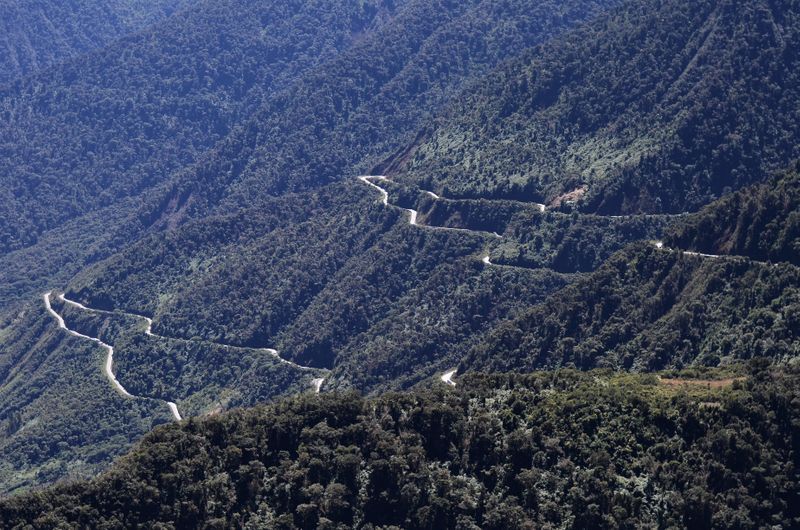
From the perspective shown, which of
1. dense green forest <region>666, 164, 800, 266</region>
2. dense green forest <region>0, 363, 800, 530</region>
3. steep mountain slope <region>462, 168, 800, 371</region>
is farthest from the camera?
dense green forest <region>666, 164, 800, 266</region>

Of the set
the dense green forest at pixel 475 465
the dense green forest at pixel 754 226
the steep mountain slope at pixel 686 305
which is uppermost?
the dense green forest at pixel 475 465

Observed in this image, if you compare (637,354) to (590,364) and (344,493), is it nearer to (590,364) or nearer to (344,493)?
(590,364)

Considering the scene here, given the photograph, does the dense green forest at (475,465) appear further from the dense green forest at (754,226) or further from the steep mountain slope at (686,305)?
the dense green forest at (754,226)

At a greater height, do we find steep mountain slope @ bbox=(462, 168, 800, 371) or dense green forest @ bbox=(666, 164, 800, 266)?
dense green forest @ bbox=(666, 164, 800, 266)

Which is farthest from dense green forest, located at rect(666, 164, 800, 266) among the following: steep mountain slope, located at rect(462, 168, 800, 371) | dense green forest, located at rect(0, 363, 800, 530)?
dense green forest, located at rect(0, 363, 800, 530)

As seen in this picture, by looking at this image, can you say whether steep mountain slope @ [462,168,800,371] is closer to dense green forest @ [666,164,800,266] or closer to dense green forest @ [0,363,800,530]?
dense green forest @ [666,164,800,266]

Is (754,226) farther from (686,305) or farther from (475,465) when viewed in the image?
(475,465)

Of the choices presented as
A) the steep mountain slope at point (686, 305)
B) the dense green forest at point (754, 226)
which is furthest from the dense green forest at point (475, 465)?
the dense green forest at point (754, 226)

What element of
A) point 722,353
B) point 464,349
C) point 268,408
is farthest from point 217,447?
point 464,349
